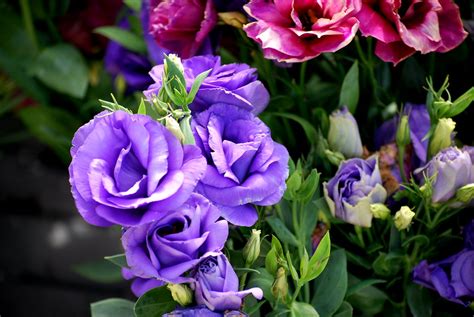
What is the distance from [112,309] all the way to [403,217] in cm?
22

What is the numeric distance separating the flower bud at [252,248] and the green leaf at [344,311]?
10 centimetres

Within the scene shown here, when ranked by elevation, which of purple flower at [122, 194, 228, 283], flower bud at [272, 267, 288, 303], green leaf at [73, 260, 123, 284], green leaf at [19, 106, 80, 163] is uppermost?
purple flower at [122, 194, 228, 283]

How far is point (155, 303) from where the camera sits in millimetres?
463

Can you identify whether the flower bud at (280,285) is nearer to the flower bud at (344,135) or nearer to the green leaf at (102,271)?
the flower bud at (344,135)

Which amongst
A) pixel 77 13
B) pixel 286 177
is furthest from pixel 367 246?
pixel 77 13

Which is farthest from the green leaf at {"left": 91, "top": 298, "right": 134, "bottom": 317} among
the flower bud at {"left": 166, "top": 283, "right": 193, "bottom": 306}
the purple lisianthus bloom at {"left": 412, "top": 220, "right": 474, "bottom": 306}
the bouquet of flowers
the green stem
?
the green stem

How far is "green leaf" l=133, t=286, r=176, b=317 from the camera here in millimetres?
458

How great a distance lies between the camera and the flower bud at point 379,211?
498mm

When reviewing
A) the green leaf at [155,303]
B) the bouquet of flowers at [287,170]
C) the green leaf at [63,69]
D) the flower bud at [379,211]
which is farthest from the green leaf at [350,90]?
the green leaf at [63,69]

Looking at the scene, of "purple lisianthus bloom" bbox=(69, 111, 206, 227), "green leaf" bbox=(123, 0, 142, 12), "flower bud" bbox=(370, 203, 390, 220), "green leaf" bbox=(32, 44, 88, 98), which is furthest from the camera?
"green leaf" bbox=(32, 44, 88, 98)

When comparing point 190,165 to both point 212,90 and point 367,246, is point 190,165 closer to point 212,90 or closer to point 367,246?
point 212,90

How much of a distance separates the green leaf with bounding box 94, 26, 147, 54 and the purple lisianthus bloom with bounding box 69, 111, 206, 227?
340 mm

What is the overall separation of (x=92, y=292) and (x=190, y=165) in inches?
25.5

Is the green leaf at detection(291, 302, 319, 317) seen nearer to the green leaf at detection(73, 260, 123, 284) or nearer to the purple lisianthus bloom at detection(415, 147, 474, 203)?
the purple lisianthus bloom at detection(415, 147, 474, 203)
